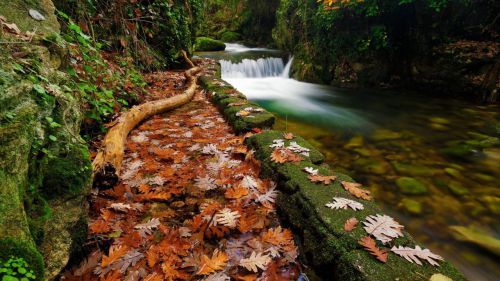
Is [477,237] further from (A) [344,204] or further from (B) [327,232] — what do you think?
(B) [327,232]

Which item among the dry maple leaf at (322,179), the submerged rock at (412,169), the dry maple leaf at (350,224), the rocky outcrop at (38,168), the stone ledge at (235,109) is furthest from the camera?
the submerged rock at (412,169)

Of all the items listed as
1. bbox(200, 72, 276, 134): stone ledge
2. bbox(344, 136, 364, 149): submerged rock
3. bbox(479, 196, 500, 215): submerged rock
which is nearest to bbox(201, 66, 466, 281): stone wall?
bbox(200, 72, 276, 134): stone ledge

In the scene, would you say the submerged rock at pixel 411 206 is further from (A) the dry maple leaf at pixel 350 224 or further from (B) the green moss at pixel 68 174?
(B) the green moss at pixel 68 174

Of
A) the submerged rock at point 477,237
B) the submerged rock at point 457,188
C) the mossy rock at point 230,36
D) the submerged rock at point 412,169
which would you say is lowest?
the submerged rock at point 477,237

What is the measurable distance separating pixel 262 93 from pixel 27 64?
8.30 metres

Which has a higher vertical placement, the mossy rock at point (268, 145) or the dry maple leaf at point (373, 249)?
the mossy rock at point (268, 145)

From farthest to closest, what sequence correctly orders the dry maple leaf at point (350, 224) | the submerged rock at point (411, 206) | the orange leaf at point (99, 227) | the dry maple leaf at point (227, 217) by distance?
the submerged rock at point (411, 206), the dry maple leaf at point (227, 217), the orange leaf at point (99, 227), the dry maple leaf at point (350, 224)

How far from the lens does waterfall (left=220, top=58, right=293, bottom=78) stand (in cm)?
1229

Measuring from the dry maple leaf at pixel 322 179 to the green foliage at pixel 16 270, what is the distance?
180cm

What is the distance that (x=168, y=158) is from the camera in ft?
9.59

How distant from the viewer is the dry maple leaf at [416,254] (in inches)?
56.9

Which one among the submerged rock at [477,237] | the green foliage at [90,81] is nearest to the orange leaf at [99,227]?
the green foliage at [90,81]

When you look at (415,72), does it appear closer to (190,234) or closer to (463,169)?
(463,169)

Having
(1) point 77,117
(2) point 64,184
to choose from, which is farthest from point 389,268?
(1) point 77,117
